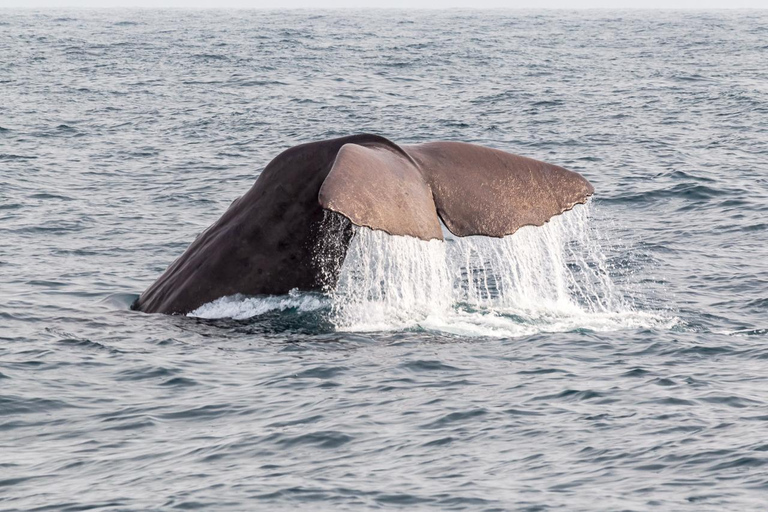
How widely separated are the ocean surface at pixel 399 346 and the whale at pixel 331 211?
329mm

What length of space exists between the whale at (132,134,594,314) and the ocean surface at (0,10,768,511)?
329 mm

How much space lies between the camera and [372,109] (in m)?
31.6

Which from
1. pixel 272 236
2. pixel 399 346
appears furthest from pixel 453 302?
pixel 272 236

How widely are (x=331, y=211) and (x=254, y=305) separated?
5.99 ft

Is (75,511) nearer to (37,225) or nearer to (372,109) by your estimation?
(37,225)

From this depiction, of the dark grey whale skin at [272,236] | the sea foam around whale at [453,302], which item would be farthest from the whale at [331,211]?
the sea foam around whale at [453,302]

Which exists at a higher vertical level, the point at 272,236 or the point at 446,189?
the point at 446,189

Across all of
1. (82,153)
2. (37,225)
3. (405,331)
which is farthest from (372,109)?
(405,331)

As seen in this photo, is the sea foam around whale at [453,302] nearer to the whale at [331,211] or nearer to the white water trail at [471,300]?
the white water trail at [471,300]

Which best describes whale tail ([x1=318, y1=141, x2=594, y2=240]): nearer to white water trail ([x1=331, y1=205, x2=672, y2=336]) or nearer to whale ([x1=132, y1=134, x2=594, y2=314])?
whale ([x1=132, y1=134, x2=594, y2=314])

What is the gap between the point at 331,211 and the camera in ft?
28.9

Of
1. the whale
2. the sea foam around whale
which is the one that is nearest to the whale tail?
the whale

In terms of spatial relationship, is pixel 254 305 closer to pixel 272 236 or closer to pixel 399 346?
pixel 272 236

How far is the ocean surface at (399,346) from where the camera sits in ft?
25.8
